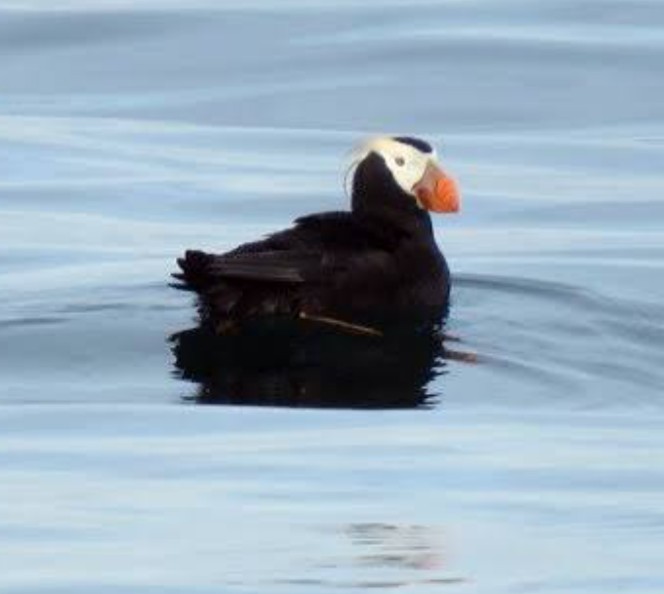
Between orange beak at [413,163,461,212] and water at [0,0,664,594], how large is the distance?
0.46 m

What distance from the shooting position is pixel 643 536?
357 inches

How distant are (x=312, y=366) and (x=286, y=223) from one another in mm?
4455

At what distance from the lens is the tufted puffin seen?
12.7 m

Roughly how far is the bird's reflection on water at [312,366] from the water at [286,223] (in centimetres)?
11

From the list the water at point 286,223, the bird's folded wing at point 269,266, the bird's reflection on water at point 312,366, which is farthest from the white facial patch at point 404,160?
the bird's folded wing at point 269,266

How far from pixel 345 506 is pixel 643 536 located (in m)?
0.99

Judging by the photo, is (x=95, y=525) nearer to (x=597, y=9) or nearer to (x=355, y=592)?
(x=355, y=592)

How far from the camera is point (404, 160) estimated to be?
1384 cm

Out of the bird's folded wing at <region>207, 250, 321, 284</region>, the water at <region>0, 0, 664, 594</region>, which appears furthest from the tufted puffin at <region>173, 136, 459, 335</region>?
the water at <region>0, 0, 664, 594</region>

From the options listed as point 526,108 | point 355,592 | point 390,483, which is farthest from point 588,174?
point 355,592

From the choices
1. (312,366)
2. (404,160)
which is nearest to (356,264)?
(312,366)

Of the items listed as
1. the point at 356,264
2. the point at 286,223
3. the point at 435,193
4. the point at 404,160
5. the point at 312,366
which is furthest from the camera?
the point at 286,223

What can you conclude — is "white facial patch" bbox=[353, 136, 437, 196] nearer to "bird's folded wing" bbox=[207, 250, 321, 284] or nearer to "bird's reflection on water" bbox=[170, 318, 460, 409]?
"bird's reflection on water" bbox=[170, 318, 460, 409]

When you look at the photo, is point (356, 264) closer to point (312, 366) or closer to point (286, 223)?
point (312, 366)
